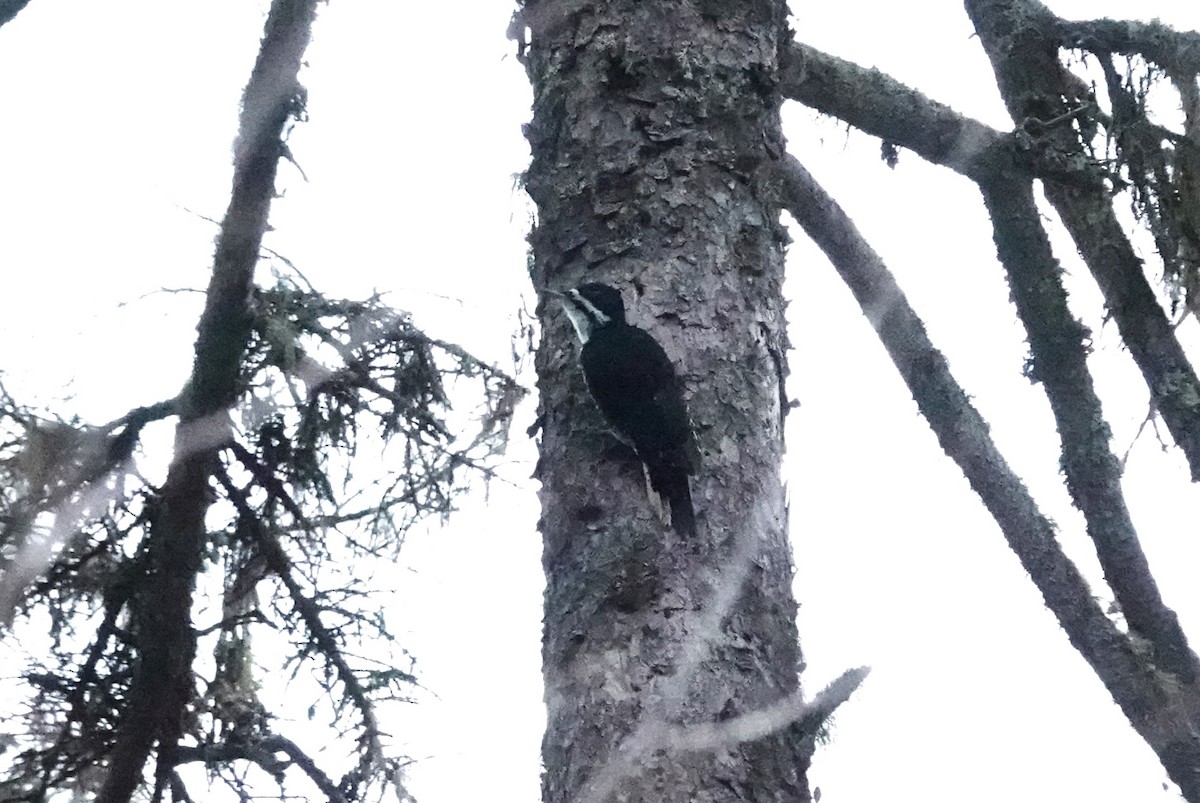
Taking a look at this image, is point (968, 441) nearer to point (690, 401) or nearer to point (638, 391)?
point (690, 401)

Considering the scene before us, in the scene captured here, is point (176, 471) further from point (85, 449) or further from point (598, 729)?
point (598, 729)

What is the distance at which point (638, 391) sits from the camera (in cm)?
191

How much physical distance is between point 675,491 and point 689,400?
7.2 inches

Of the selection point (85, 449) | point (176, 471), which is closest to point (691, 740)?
point (176, 471)

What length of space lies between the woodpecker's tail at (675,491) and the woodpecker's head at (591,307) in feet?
0.93

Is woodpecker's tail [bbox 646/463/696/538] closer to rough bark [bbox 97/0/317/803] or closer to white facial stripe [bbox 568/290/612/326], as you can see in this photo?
white facial stripe [bbox 568/290/612/326]

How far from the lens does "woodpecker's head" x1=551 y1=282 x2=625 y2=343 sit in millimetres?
2084

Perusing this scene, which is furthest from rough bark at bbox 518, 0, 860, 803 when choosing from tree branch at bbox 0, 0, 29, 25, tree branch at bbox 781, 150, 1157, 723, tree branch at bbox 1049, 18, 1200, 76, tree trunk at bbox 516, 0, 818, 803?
tree branch at bbox 1049, 18, 1200, 76

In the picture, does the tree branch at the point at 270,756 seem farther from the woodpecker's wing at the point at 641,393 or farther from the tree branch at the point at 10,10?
the tree branch at the point at 10,10

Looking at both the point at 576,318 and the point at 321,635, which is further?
the point at 321,635

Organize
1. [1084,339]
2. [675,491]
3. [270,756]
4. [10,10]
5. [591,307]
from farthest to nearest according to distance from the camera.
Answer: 1. [1084,339]
2. [270,756]
3. [10,10]
4. [591,307]
5. [675,491]

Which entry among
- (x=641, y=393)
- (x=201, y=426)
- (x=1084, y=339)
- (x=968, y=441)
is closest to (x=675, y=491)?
(x=641, y=393)

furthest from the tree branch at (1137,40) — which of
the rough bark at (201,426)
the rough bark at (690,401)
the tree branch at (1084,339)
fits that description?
the rough bark at (201,426)

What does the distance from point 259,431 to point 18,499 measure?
53 cm
